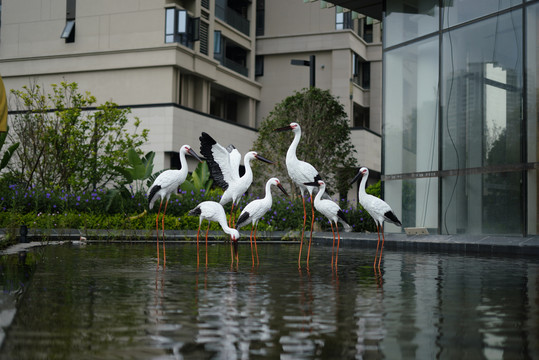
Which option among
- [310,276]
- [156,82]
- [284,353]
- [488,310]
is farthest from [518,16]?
[156,82]

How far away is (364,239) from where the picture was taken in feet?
53.3

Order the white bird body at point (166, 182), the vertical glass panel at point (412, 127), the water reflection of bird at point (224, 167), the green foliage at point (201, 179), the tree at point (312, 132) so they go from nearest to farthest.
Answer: the white bird body at point (166, 182), the water reflection of bird at point (224, 167), the vertical glass panel at point (412, 127), the green foliage at point (201, 179), the tree at point (312, 132)

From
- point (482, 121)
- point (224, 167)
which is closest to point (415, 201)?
point (482, 121)

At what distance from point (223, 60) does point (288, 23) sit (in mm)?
6067

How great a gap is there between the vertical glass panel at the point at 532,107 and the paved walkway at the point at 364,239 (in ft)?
2.35

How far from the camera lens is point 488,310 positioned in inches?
211

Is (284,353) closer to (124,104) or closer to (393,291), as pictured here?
(393,291)

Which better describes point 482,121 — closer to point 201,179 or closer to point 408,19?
point 408,19

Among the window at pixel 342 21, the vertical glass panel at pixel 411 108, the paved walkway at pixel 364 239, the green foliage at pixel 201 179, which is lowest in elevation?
the paved walkway at pixel 364 239

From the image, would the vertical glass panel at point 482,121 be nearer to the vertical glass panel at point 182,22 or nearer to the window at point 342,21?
the vertical glass panel at point 182,22

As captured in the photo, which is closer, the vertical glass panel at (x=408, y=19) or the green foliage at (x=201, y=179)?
the vertical glass panel at (x=408, y=19)

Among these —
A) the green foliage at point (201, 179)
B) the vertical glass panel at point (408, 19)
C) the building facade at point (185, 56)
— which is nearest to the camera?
the vertical glass panel at point (408, 19)

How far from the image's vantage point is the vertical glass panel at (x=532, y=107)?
15094 millimetres

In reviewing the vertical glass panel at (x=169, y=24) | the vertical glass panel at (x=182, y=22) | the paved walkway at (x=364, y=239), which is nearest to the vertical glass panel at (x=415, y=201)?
the paved walkway at (x=364, y=239)
